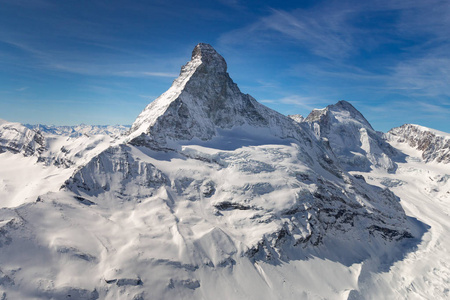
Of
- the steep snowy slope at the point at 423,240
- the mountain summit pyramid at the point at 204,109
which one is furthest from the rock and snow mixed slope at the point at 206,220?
the steep snowy slope at the point at 423,240

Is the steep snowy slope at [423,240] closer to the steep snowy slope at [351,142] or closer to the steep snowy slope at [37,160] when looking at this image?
the steep snowy slope at [351,142]

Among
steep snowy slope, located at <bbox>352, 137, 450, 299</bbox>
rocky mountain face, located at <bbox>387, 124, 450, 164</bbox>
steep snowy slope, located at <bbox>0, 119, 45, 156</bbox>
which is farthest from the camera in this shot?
rocky mountain face, located at <bbox>387, 124, 450, 164</bbox>

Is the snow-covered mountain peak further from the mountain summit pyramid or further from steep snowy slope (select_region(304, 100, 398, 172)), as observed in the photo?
steep snowy slope (select_region(304, 100, 398, 172))

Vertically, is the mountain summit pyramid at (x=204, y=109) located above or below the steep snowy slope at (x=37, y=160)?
above


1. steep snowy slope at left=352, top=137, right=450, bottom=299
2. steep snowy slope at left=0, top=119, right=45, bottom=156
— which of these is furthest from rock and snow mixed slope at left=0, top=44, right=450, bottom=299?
steep snowy slope at left=0, top=119, right=45, bottom=156

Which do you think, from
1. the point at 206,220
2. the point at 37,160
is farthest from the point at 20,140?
the point at 206,220

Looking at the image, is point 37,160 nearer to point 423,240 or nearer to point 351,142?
point 423,240

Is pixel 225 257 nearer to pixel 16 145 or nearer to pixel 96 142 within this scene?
pixel 96 142
